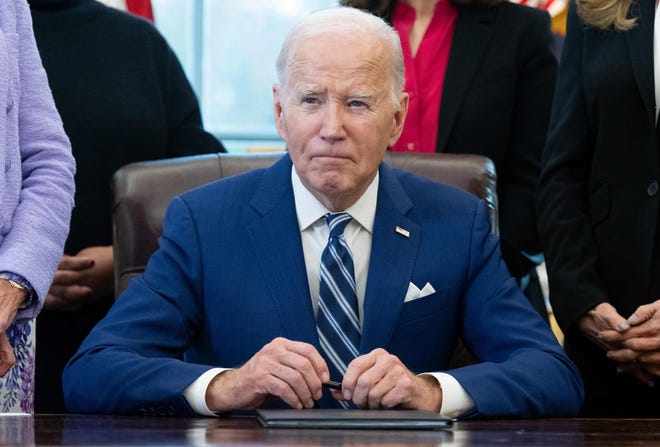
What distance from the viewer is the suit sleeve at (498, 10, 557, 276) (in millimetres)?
3301

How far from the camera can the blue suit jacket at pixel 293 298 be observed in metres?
2.33

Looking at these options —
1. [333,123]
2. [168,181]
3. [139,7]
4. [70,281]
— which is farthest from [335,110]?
[139,7]

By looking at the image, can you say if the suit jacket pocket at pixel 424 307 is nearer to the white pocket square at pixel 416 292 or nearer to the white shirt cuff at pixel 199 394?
the white pocket square at pixel 416 292

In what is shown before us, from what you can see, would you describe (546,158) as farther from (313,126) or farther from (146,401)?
(146,401)

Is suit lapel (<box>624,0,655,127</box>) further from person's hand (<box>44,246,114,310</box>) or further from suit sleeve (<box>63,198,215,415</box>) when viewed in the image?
person's hand (<box>44,246,114,310</box>)

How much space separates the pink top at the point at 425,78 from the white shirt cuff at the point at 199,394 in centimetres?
137

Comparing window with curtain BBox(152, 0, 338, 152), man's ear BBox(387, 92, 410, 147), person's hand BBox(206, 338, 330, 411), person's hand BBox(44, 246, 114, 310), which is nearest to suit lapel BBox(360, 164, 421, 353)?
man's ear BBox(387, 92, 410, 147)

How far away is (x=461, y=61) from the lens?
10.9 feet

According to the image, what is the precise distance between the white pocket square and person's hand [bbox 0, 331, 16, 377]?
2.79 feet

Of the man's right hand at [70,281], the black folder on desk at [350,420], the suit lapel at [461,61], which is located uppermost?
the suit lapel at [461,61]

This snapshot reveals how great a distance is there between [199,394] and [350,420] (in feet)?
1.39

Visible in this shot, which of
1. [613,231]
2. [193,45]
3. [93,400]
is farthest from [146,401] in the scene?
[193,45]

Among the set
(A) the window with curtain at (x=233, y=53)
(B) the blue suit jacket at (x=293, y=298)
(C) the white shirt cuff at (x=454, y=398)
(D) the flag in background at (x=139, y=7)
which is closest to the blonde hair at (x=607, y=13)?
(B) the blue suit jacket at (x=293, y=298)

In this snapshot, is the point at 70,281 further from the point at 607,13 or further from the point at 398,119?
the point at 607,13
